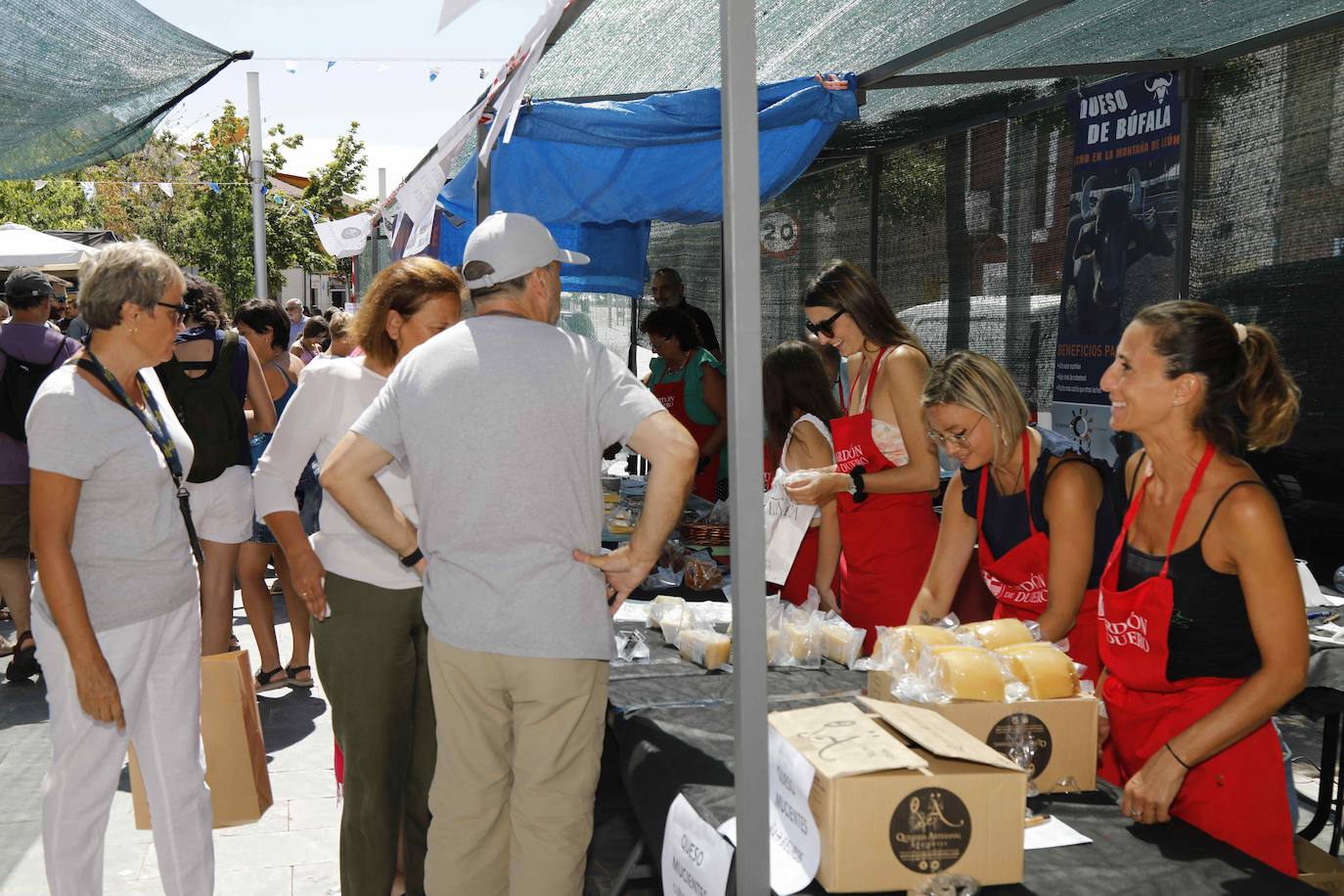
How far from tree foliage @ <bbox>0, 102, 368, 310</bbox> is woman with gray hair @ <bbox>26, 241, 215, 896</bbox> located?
2100cm

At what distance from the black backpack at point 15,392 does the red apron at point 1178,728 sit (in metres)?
5.11

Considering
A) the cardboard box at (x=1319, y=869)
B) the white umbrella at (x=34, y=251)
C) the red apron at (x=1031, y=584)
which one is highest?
the white umbrella at (x=34, y=251)

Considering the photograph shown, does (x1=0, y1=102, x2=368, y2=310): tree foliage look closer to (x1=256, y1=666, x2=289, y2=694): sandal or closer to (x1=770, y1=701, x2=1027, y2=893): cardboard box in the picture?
(x1=256, y1=666, x2=289, y2=694): sandal

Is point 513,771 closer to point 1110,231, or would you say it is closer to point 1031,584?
point 1031,584

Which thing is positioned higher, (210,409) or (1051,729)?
(210,409)

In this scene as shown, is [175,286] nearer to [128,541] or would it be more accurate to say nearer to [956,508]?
[128,541]

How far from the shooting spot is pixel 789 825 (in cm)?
168

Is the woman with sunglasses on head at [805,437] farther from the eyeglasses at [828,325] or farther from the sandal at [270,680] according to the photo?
the sandal at [270,680]

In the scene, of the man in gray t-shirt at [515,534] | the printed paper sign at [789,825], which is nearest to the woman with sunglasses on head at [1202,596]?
the printed paper sign at [789,825]

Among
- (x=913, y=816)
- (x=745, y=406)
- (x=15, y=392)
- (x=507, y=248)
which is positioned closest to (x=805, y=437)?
(x=507, y=248)

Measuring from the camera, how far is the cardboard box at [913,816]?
1.55 m

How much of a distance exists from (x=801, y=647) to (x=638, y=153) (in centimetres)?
242

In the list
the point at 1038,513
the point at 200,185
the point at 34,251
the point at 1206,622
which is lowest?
the point at 1206,622

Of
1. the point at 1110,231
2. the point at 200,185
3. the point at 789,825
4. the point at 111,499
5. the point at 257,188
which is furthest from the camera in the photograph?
the point at 200,185
